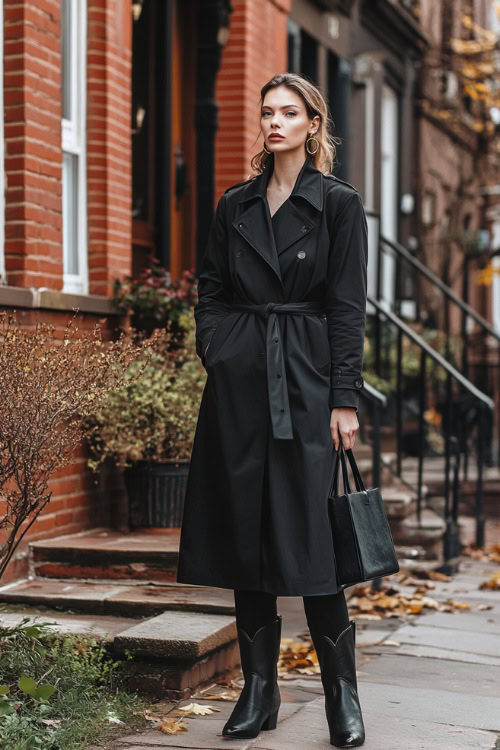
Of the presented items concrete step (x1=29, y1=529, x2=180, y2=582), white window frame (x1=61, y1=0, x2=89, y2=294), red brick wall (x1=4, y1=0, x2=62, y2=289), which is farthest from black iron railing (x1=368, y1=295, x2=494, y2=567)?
red brick wall (x1=4, y1=0, x2=62, y2=289)

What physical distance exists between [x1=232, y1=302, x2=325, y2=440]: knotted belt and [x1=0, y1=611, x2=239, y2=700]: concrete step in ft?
3.42

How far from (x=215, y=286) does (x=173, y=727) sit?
1.49 meters

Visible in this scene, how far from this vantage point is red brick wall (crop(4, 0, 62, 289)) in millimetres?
5887

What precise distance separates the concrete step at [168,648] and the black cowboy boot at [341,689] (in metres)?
0.67

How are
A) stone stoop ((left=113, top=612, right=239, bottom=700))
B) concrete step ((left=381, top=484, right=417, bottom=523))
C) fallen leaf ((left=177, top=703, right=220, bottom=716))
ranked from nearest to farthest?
fallen leaf ((left=177, top=703, right=220, bottom=716))
stone stoop ((left=113, top=612, right=239, bottom=700))
concrete step ((left=381, top=484, right=417, bottom=523))

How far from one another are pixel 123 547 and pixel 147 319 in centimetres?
152

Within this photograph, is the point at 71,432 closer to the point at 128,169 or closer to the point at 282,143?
the point at 282,143

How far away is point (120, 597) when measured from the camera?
17.1 ft

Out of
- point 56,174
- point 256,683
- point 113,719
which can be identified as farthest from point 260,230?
point 56,174

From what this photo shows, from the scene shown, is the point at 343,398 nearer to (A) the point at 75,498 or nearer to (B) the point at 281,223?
(B) the point at 281,223

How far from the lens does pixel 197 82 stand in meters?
8.62

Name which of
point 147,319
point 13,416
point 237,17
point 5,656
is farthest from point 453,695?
point 237,17

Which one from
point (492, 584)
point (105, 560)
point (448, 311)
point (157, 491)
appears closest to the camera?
point (105, 560)

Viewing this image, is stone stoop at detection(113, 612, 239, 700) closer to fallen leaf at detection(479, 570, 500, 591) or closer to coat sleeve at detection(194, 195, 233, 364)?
coat sleeve at detection(194, 195, 233, 364)
